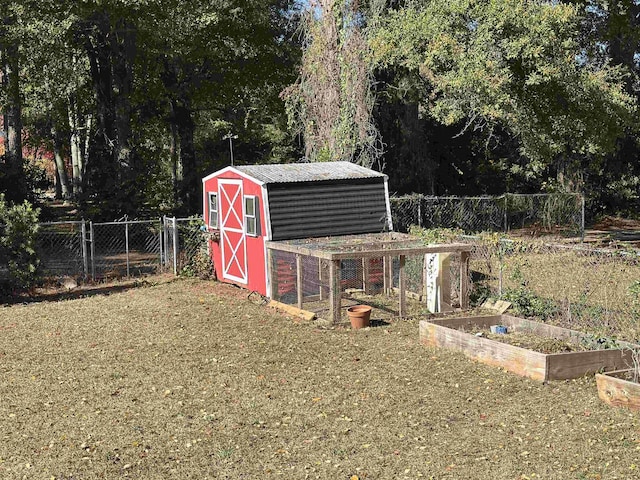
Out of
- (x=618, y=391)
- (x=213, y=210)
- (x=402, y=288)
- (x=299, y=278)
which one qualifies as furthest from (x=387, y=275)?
(x=618, y=391)

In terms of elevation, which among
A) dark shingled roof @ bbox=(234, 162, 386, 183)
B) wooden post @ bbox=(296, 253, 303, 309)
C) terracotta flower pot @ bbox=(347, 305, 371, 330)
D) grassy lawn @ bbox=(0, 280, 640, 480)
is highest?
dark shingled roof @ bbox=(234, 162, 386, 183)

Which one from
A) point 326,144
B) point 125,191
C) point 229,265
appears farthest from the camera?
point 125,191

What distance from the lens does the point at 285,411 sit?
8.57 metres

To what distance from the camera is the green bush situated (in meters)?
16.7

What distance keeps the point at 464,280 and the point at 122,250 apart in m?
15.5

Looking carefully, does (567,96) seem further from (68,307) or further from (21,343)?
(21,343)

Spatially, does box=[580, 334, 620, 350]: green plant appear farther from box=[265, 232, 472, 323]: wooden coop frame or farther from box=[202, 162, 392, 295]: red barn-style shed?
box=[202, 162, 392, 295]: red barn-style shed

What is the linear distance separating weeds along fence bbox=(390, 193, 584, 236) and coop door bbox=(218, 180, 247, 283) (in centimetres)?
1089

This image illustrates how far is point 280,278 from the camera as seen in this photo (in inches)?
600

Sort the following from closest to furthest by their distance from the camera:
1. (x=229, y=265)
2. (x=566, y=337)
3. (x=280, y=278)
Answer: (x=566, y=337) < (x=280, y=278) < (x=229, y=265)

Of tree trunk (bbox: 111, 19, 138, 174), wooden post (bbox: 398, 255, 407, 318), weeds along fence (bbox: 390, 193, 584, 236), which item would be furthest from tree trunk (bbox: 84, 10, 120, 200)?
wooden post (bbox: 398, 255, 407, 318)

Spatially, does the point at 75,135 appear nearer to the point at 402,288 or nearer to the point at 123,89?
the point at 123,89

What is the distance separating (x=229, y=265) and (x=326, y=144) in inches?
282

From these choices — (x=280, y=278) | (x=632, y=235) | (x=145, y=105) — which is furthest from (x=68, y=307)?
(x=632, y=235)
